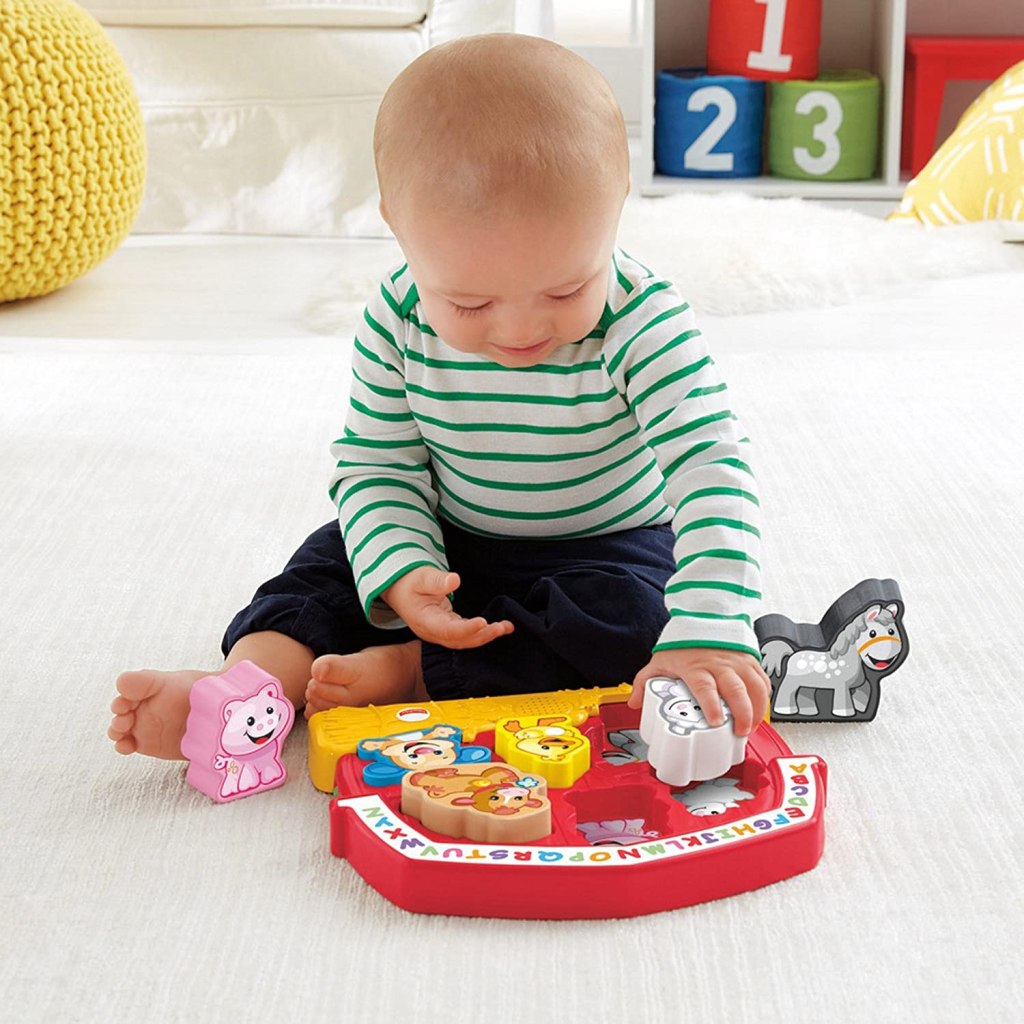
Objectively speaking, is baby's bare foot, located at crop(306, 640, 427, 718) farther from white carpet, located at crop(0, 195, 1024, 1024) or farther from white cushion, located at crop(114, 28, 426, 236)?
white cushion, located at crop(114, 28, 426, 236)

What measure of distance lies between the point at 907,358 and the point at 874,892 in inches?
37.2

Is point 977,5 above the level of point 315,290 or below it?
above

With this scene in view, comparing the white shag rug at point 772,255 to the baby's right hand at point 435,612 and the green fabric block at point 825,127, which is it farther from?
the baby's right hand at point 435,612

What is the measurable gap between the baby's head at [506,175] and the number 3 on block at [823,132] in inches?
67.9

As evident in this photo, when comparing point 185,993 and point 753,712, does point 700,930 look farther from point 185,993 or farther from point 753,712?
point 185,993

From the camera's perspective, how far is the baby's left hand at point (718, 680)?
71cm

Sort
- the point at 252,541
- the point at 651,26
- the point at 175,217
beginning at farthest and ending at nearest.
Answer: the point at 651,26
the point at 175,217
the point at 252,541

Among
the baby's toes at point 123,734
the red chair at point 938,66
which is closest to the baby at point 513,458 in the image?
the baby's toes at point 123,734

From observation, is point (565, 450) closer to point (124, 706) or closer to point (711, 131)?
point (124, 706)

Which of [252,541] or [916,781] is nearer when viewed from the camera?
[916,781]

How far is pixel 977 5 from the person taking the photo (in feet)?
8.09

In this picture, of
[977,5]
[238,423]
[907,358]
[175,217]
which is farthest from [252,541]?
[977,5]

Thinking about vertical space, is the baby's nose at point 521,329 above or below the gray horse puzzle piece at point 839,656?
above

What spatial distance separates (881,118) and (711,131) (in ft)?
0.93
